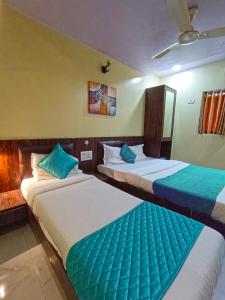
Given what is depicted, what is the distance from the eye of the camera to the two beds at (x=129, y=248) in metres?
0.75

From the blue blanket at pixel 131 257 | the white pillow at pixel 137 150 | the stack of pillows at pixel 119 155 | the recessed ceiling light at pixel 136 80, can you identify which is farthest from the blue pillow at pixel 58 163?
the recessed ceiling light at pixel 136 80

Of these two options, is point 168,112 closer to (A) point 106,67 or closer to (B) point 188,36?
(A) point 106,67

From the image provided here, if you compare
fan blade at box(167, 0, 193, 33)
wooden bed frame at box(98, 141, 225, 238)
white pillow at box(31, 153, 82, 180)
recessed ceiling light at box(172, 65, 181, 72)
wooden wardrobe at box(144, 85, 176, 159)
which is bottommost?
wooden bed frame at box(98, 141, 225, 238)

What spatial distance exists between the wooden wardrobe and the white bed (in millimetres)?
2086

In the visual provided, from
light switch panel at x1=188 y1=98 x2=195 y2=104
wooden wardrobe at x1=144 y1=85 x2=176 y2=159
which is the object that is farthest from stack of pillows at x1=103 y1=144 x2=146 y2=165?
light switch panel at x1=188 y1=98 x2=195 y2=104

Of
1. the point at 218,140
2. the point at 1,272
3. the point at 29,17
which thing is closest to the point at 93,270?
the point at 1,272

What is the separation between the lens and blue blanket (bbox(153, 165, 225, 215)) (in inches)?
65.7

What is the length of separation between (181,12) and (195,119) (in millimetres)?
2575

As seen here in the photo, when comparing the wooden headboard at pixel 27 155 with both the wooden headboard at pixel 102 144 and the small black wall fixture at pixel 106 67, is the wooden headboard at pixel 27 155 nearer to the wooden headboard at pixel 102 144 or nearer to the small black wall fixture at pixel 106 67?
the wooden headboard at pixel 102 144

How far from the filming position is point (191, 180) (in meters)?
2.13

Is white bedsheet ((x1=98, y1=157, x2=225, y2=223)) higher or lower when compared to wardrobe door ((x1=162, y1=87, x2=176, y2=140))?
lower

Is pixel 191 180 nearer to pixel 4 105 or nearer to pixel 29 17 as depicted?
pixel 4 105

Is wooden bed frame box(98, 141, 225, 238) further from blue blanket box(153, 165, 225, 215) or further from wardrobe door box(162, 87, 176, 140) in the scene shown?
wardrobe door box(162, 87, 176, 140)

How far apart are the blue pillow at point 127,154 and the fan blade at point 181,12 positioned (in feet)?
6.58
